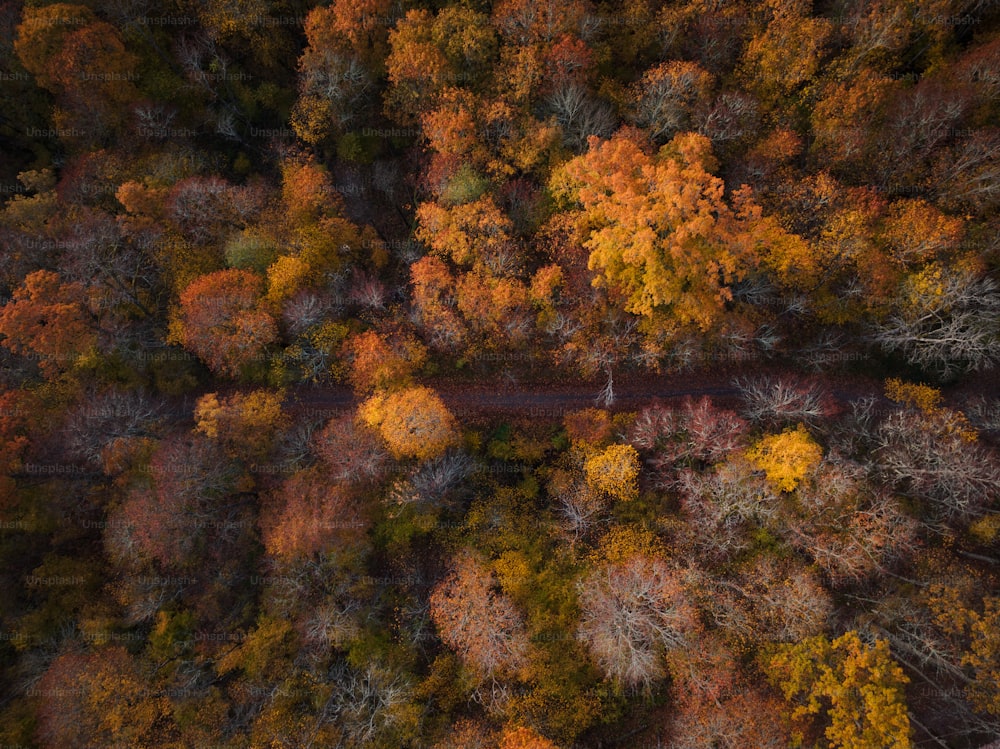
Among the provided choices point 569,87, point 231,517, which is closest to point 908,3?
point 569,87

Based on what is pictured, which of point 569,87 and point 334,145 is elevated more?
point 569,87

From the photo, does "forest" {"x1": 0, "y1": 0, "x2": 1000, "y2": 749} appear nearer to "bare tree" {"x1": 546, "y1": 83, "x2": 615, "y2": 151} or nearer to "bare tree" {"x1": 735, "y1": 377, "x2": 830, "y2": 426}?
"bare tree" {"x1": 546, "y1": 83, "x2": 615, "y2": 151}

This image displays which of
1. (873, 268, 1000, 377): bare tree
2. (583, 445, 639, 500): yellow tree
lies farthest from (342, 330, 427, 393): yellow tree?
(873, 268, 1000, 377): bare tree

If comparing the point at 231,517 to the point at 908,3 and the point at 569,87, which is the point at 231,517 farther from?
the point at 908,3

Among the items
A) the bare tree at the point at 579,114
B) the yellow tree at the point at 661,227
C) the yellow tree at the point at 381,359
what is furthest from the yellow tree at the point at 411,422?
the bare tree at the point at 579,114

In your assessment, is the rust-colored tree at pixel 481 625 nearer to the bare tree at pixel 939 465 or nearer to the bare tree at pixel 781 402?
the bare tree at pixel 781 402

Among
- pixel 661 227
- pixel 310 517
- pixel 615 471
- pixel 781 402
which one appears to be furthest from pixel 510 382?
pixel 781 402
